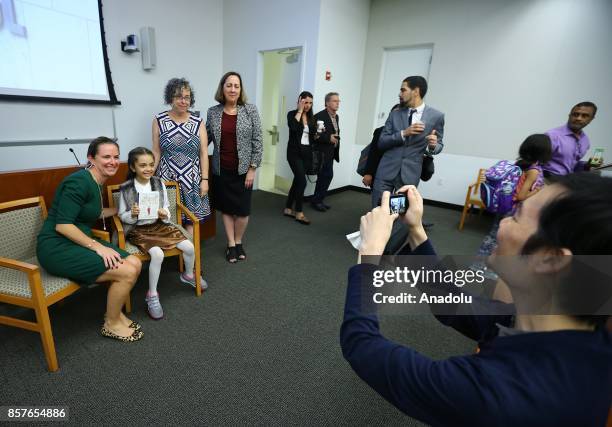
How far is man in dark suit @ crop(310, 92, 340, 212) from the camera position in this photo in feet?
13.3

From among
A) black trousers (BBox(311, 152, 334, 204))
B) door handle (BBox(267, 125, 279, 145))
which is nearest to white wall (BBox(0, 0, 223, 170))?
door handle (BBox(267, 125, 279, 145))

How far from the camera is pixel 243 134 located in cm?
254

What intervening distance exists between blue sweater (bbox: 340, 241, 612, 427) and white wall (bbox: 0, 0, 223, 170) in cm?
396

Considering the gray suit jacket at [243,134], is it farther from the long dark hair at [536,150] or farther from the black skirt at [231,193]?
the long dark hair at [536,150]

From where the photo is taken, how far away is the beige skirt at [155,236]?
1.98 meters

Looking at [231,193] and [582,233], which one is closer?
[582,233]

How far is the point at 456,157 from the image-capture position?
477cm

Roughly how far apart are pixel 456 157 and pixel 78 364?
4958 mm

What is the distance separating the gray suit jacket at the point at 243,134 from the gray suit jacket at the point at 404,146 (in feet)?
3.41

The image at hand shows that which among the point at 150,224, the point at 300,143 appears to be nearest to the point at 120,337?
the point at 150,224

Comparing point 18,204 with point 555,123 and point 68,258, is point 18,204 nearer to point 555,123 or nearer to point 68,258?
point 68,258

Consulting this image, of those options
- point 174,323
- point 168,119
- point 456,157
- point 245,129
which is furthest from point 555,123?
point 174,323

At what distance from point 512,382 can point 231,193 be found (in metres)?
2.45

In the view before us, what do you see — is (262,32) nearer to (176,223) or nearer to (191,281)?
(176,223)
